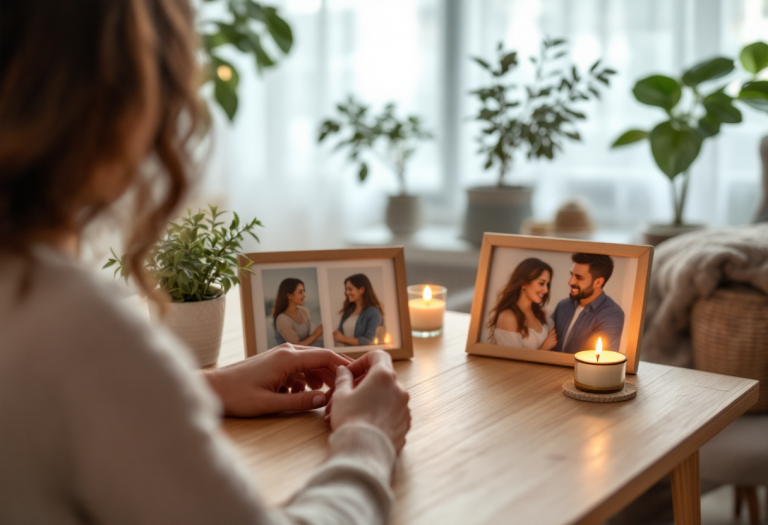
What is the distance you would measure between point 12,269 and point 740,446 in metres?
1.43

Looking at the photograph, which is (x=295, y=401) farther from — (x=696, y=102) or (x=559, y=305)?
(x=696, y=102)

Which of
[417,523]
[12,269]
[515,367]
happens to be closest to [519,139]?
[515,367]

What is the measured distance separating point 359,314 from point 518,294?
0.79 ft

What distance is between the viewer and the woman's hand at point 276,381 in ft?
3.09

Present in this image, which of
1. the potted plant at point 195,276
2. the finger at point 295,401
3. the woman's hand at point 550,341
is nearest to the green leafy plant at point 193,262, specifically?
the potted plant at point 195,276

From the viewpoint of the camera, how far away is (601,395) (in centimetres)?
99

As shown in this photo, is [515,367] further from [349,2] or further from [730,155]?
[349,2]

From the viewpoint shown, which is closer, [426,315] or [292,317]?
[292,317]

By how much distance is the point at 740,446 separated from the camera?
1.54 metres

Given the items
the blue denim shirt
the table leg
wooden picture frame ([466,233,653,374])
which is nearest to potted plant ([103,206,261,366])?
wooden picture frame ([466,233,653,374])

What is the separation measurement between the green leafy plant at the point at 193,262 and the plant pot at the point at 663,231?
4.60ft

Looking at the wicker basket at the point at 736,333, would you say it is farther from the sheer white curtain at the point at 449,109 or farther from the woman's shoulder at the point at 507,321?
the sheer white curtain at the point at 449,109

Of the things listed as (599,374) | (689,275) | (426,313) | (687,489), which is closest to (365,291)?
(426,313)

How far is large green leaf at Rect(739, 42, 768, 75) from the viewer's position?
210 cm
